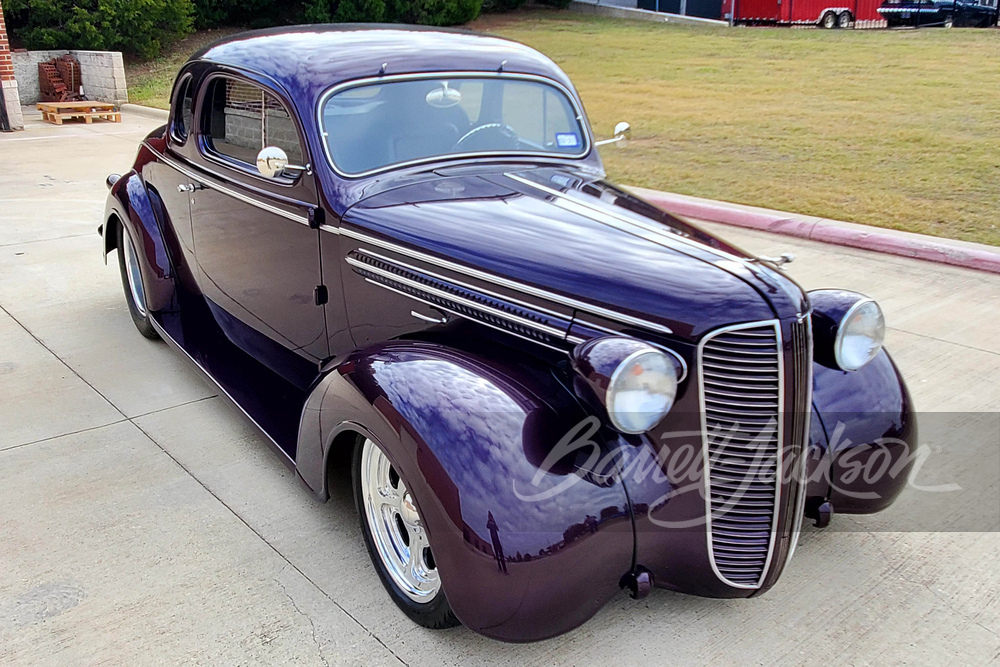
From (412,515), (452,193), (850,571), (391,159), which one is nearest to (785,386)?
(850,571)

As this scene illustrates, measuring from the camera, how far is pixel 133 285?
505 cm

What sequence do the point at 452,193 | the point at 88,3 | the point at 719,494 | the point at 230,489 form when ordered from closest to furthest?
the point at 719,494 < the point at 452,193 < the point at 230,489 < the point at 88,3

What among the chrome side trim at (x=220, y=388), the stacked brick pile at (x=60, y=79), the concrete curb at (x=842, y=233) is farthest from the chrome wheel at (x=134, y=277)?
the stacked brick pile at (x=60, y=79)

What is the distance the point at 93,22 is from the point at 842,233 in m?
17.0

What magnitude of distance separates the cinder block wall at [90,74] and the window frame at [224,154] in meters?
13.3

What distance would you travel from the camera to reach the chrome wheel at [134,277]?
496cm

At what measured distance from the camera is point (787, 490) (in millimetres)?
2453

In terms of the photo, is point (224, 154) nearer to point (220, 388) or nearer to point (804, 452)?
point (220, 388)

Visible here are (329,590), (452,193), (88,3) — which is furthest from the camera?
(88,3)

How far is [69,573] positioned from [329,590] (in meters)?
0.91

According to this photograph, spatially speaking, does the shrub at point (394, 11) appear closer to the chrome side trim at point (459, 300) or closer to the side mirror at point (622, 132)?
the side mirror at point (622, 132)

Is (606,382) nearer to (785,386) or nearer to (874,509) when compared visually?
(785,386)

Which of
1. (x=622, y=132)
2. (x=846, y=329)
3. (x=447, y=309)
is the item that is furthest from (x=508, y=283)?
(x=622, y=132)

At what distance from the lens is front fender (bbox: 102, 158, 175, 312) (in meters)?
4.54
